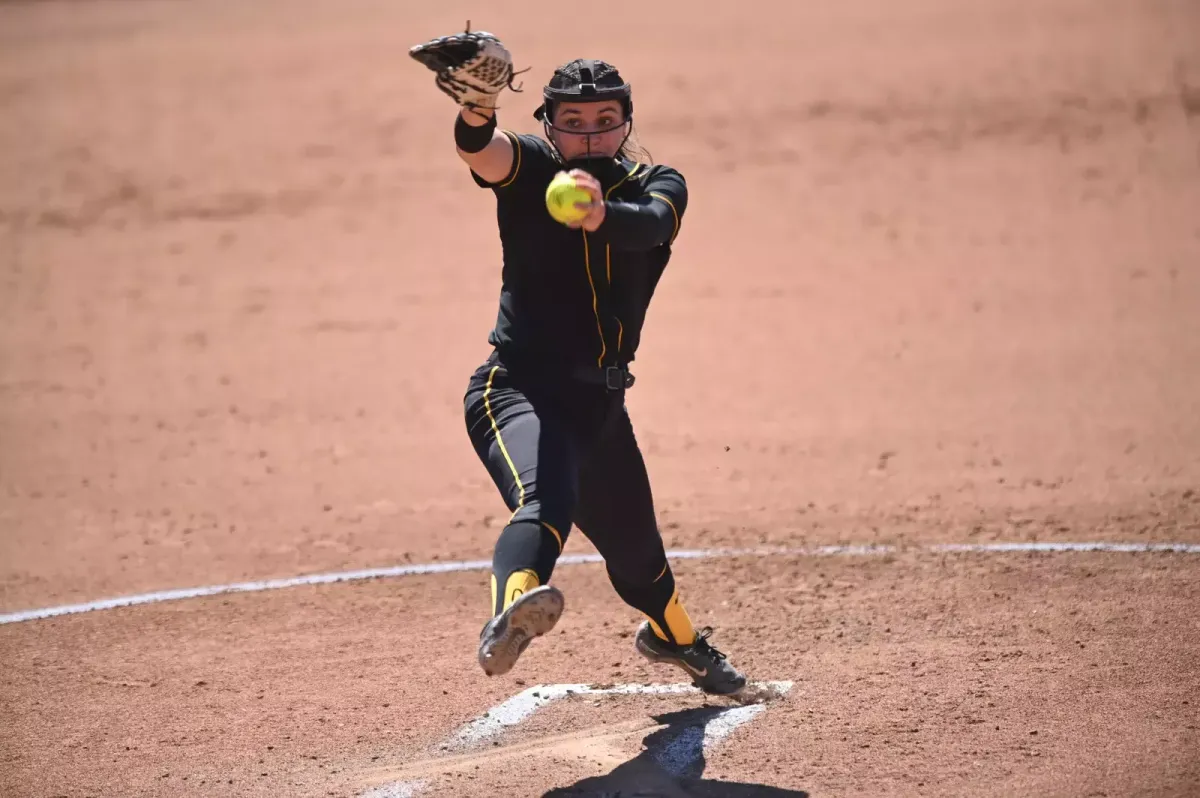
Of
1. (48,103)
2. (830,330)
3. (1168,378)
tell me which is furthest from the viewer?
(48,103)

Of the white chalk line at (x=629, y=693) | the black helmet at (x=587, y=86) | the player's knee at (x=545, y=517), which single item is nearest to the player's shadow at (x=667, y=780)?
the white chalk line at (x=629, y=693)

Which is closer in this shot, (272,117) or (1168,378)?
(1168,378)

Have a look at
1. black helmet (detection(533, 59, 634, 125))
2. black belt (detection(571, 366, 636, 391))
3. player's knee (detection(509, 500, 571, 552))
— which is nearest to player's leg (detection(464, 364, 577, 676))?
player's knee (detection(509, 500, 571, 552))

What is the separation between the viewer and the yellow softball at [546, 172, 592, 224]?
12.2 feet

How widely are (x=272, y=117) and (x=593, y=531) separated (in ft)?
41.1

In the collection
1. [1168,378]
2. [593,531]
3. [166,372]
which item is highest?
[593,531]

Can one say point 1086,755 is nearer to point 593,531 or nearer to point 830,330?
point 593,531

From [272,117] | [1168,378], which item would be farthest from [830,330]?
[272,117]

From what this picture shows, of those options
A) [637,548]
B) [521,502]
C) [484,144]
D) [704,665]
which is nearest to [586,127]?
[484,144]

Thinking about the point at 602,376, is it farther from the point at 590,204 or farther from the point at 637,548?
the point at 590,204

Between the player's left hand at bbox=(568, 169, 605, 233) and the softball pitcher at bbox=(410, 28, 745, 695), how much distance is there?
0.08 m

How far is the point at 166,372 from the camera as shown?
35.7 ft

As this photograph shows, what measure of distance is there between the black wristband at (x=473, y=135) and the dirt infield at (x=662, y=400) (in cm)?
184

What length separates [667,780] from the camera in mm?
4199
